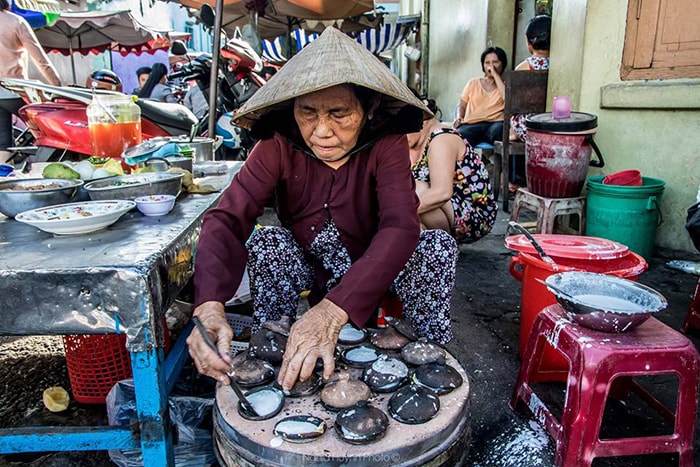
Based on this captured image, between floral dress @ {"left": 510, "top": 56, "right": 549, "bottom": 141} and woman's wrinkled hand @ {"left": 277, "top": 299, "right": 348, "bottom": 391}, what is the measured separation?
3958 millimetres

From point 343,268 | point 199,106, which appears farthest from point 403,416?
point 199,106

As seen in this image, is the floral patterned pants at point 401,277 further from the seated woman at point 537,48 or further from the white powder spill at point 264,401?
the seated woman at point 537,48

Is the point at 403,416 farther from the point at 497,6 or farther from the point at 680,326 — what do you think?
the point at 497,6

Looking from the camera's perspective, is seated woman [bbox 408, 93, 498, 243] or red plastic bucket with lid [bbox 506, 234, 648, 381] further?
seated woman [bbox 408, 93, 498, 243]

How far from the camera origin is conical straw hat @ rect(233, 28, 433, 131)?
149 centimetres

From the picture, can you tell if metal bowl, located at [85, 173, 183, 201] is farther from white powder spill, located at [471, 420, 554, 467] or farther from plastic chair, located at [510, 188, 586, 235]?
plastic chair, located at [510, 188, 586, 235]

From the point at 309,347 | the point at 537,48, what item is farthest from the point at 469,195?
the point at 537,48

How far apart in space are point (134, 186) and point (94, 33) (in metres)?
10.6

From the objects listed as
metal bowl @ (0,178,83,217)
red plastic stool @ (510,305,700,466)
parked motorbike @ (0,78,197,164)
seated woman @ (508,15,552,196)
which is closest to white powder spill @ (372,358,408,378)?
red plastic stool @ (510,305,700,466)

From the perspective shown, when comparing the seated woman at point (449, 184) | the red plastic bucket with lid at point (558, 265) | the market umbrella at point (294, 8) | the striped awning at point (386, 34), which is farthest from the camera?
the striped awning at point (386, 34)

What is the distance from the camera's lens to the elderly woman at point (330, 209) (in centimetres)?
150

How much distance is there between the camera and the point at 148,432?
1.34 metres

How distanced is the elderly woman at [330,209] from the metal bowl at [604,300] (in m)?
0.41

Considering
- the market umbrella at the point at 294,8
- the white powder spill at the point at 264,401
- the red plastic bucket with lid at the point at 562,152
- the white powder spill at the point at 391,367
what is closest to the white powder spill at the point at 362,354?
the white powder spill at the point at 391,367
